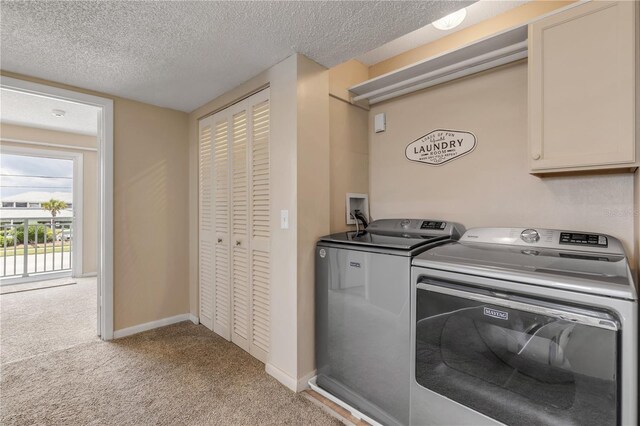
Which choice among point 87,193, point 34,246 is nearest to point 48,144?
point 87,193

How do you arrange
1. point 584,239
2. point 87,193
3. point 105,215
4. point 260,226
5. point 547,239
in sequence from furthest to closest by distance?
point 87,193, point 105,215, point 260,226, point 547,239, point 584,239

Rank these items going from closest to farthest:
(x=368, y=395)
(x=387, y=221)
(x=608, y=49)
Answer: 1. (x=608, y=49)
2. (x=368, y=395)
3. (x=387, y=221)

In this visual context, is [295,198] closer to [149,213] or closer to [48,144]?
[149,213]

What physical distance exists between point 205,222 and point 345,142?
163cm

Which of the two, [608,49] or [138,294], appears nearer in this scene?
[608,49]

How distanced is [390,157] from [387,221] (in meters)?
0.53

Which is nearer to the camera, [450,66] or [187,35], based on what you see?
[187,35]

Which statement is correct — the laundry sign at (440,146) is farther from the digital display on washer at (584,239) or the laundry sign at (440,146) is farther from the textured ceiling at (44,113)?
the textured ceiling at (44,113)

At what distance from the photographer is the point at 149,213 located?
2.97 meters

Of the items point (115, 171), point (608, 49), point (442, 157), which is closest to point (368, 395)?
point (442, 157)

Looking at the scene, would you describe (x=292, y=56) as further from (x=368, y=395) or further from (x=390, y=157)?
(x=368, y=395)

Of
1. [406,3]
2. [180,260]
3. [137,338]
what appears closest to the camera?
[406,3]

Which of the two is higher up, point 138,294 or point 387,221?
point 387,221

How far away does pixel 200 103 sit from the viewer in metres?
2.93
